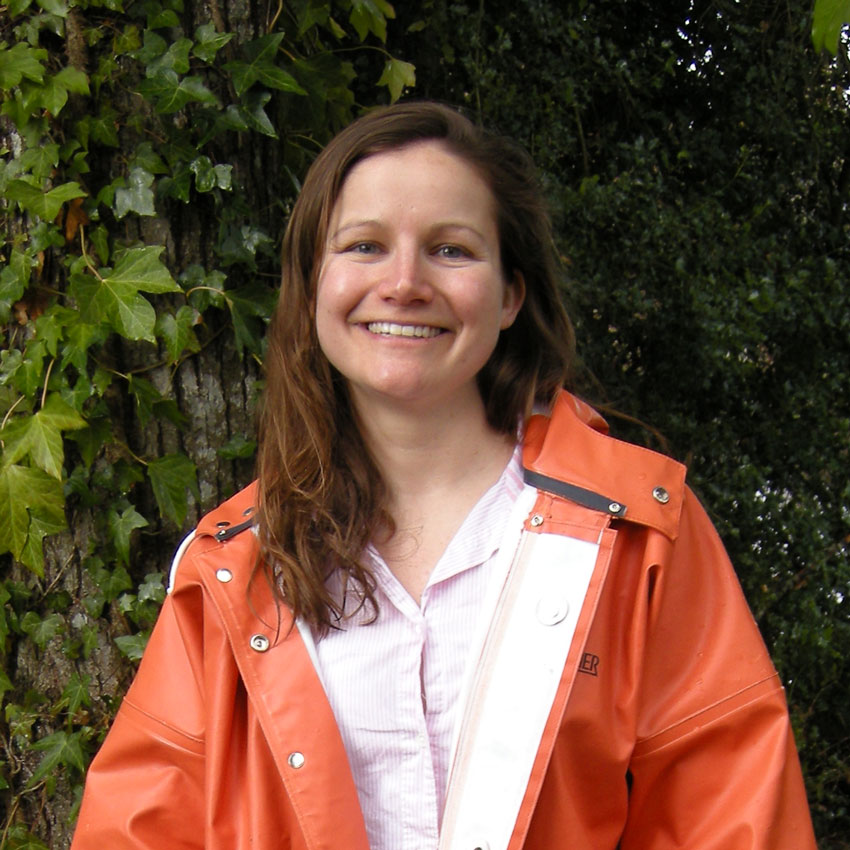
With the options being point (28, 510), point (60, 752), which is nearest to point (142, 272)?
point (28, 510)

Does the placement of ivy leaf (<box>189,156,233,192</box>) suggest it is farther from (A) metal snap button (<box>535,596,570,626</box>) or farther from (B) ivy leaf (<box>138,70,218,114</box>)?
(A) metal snap button (<box>535,596,570,626</box>)

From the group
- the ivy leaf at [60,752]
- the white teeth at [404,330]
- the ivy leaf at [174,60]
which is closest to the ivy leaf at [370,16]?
the ivy leaf at [174,60]

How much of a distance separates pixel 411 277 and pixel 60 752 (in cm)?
130

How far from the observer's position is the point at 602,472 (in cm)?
161

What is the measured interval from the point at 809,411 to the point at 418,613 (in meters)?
2.16

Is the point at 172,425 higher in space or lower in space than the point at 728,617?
higher

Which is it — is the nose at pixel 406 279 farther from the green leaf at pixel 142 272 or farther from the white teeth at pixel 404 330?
the green leaf at pixel 142 272

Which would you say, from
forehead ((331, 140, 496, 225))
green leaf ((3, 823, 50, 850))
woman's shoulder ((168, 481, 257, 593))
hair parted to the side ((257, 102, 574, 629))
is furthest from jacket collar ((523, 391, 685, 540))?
green leaf ((3, 823, 50, 850))

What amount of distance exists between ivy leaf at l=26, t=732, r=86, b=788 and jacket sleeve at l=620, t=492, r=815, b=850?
1186 millimetres

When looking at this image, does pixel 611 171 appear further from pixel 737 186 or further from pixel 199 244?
pixel 199 244

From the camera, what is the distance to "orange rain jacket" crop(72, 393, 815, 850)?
150 centimetres

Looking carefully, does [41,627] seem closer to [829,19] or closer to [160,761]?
[160,761]

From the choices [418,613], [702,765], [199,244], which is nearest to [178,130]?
[199,244]

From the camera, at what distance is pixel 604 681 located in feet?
5.02
